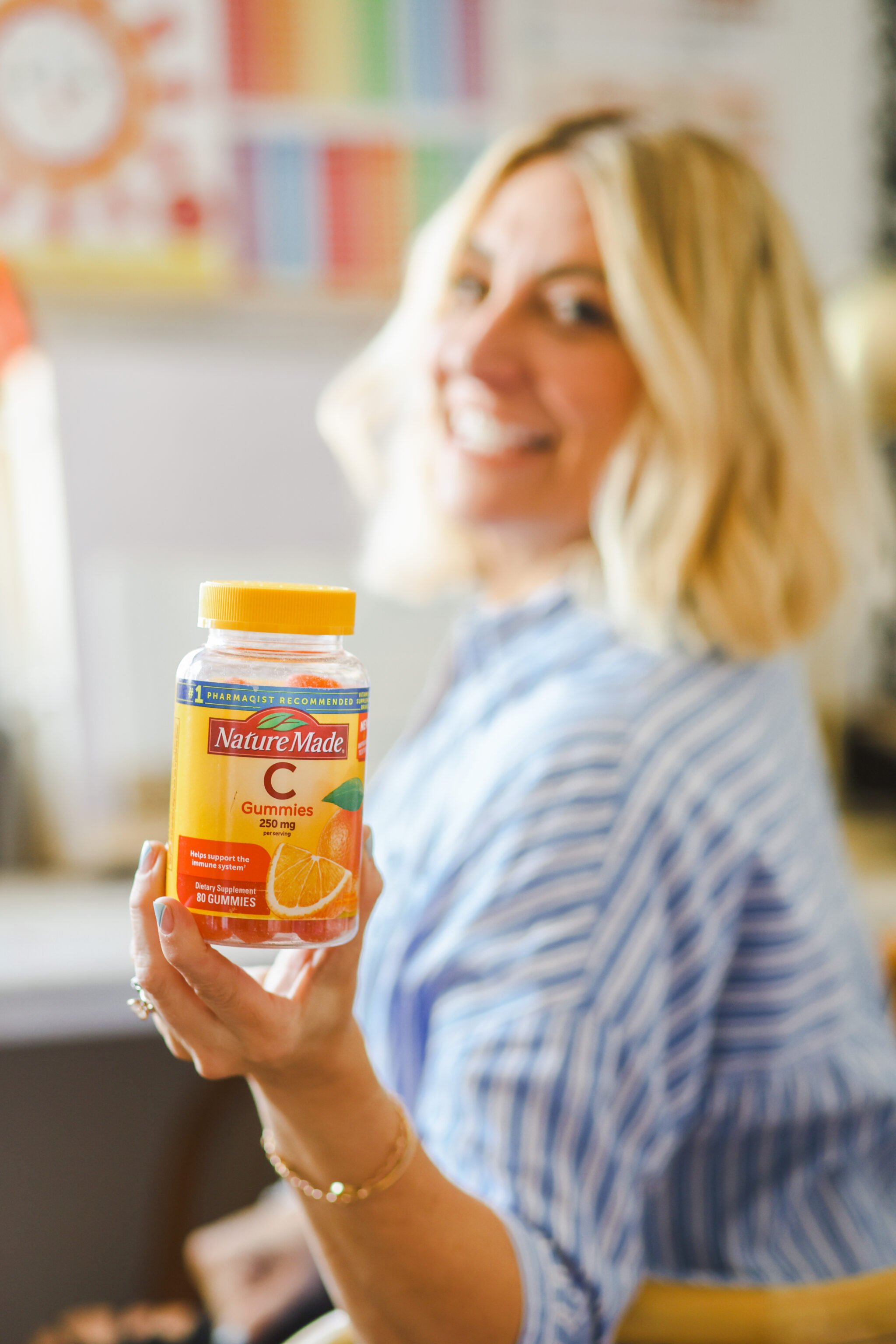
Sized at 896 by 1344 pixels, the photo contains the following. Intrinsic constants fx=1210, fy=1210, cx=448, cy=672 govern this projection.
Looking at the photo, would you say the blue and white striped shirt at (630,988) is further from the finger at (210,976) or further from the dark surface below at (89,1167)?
the dark surface below at (89,1167)

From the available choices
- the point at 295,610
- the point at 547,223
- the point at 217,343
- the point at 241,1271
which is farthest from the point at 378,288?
the point at 295,610

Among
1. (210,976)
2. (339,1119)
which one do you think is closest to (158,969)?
(210,976)

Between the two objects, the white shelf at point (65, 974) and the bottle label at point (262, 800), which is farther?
the white shelf at point (65, 974)

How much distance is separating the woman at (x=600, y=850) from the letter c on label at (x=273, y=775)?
5 cm

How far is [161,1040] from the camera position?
187 cm

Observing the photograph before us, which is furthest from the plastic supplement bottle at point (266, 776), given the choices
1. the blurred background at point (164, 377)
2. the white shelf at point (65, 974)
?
the blurred background at point (164, 377)

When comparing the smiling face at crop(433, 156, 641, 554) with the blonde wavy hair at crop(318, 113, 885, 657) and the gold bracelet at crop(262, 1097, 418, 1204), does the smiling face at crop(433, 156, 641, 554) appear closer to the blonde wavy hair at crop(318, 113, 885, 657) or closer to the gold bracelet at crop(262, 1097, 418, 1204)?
the blonde wavy hair at crop(318, 113, 885, 657)

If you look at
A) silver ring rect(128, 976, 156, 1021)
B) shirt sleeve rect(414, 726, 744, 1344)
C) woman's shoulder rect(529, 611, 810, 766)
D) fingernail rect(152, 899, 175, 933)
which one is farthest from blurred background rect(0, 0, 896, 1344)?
fingernail rect(152, 899, 175, 933)

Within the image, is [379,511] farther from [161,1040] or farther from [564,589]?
[161,1040]

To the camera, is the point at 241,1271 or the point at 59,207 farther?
the point at 59,207

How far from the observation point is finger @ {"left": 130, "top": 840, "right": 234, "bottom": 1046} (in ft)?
1.48

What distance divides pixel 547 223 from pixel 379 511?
50cm

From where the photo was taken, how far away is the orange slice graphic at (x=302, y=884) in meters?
0.45

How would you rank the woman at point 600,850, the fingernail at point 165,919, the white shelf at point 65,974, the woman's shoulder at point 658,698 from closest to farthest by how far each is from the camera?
the fingernail at point 165,919
the woman at point 600,850
the woman's shoulder at point 658,698
the white shelf at point 65,974
